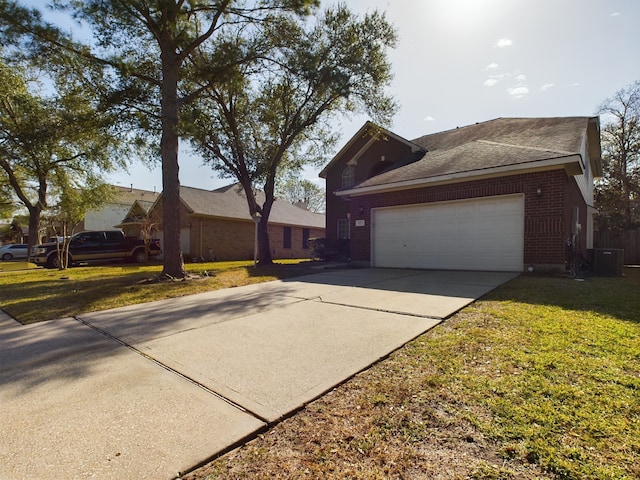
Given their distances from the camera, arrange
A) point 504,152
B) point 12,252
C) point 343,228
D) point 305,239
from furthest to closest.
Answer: point 12,252
point 305,239
point 343,228
point 504,152

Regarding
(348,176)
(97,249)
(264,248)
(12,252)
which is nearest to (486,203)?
(264,248)

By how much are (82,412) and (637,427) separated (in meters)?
3.55

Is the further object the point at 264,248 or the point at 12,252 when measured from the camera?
the point at 12,252

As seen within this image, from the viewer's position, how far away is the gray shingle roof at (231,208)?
1861 centimetres

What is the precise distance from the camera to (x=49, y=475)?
1629mm

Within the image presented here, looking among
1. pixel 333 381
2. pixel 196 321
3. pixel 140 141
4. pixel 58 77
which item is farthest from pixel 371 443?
pixel 58 77

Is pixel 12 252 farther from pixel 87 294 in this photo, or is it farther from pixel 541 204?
pixel 541 204

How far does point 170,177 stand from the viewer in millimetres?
8898

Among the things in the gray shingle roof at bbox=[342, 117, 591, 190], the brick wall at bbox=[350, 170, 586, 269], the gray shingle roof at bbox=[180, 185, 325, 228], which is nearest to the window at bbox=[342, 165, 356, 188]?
the gray shingle roof at bbox=[342, 117, 591, 190]

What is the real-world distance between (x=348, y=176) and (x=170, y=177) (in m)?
10.5

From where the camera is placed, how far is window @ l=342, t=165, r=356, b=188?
17328 mm

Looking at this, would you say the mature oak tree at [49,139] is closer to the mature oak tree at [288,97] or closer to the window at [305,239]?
the mature oak tree at [288,97]

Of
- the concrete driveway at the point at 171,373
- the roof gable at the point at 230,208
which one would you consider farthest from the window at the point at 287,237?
the concrete driveway at the point at 171,373

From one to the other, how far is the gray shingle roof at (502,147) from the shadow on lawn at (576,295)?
3103 mm
